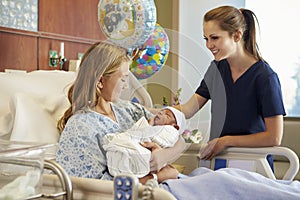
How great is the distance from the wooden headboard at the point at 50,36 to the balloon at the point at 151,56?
99 centimetres

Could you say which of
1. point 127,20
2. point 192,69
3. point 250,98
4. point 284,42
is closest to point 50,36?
point 127,20

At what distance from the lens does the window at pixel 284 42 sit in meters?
4.35

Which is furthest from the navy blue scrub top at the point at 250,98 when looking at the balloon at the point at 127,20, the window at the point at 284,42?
the window at the point at 284,42

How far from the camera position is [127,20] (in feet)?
5.45

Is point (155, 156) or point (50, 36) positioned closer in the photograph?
A: point (155, 156)

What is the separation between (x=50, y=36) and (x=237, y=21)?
4.16ft

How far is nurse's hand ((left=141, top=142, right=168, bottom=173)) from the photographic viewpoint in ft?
4.29

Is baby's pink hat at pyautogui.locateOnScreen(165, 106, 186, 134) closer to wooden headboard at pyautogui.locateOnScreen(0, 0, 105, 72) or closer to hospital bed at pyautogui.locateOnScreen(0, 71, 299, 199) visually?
hospital bed at pyautogui.locateOnScreen(0, 71, 299, 199)

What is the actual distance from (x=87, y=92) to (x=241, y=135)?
29.2 inches

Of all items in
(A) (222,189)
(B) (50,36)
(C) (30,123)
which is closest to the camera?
(A) (222,189)

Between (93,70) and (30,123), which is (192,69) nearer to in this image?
(93,70)

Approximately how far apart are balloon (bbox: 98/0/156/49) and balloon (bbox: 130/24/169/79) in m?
0.03

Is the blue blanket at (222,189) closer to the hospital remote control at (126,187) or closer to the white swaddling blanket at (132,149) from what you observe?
the white swaddling blanket at (132,149)

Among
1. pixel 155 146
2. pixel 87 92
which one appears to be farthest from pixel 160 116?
pixel 87 92
